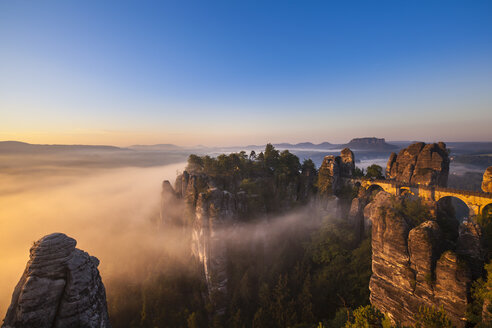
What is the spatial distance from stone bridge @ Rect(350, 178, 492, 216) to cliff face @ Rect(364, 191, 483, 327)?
76.4ft

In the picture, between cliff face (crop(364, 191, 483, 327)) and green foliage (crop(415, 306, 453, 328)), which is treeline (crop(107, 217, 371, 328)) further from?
green foliage (crop(415, 306, 453, 328))

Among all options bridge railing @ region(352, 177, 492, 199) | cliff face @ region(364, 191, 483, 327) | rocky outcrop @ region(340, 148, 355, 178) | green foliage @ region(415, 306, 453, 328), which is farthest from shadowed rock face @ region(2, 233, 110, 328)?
rocky outcrop @ region(340, 148, 355, 178)

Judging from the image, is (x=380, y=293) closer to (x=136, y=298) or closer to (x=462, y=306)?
(x=462, y=306)

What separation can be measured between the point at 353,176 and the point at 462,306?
3799 cm

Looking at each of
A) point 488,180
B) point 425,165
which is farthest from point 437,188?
point 488,180

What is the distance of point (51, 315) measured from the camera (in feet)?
26.8

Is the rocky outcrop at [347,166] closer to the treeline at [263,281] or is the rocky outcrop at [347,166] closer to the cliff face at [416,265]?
the treeline at [263,281]

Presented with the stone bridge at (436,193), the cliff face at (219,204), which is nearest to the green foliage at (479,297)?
the stone bridge at (436,193)

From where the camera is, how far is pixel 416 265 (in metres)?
13.7

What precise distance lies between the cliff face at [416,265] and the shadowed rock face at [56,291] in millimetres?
19508

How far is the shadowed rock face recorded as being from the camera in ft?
25.9

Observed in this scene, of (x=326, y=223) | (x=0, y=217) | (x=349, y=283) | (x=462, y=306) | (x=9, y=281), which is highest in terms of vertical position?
(x=462, y=306)

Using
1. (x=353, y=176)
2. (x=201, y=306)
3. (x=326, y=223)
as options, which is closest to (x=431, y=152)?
(x=353, y=176)

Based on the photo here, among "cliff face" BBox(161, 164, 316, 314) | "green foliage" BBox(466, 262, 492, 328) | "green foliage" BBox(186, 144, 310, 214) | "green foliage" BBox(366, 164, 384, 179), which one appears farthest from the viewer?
"green foliage" BBox(366, 164, 384, 179)
